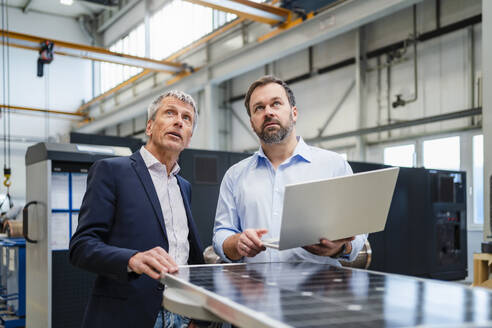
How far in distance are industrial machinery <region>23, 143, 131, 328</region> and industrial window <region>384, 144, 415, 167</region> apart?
187 inches

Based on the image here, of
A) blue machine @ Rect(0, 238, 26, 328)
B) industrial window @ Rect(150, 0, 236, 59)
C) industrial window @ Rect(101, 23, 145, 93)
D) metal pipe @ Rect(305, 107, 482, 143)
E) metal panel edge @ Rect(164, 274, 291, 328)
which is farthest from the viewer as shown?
industrial window @ Rect(101, 23, 145, 93)

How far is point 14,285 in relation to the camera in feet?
14.0

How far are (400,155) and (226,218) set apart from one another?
5.78 m

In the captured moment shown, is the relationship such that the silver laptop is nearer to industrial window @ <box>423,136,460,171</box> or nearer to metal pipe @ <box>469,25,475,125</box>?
metal pipe @ <box>469,25,475,125</box>

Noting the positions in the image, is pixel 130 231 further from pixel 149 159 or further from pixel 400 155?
pixel 400 155

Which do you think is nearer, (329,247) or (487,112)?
(329,247)

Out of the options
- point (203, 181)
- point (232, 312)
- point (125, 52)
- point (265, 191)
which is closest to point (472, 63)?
point (203, 181)

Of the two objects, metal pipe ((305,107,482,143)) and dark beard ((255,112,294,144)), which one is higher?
metal pipe ((305,107,482,143))

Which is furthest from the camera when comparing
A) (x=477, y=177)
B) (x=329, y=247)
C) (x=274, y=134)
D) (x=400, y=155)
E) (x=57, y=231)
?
(x=400, y=155)

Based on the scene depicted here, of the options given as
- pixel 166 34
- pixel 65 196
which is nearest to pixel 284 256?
pixel 65 196

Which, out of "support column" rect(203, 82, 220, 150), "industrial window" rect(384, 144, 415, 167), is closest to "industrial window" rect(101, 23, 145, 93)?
"support column" rect(203, 82, 220, 150)

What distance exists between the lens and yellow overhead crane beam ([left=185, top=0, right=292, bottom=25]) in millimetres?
6234

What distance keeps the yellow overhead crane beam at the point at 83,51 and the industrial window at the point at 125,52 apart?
1839 mm

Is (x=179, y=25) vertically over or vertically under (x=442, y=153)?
over
